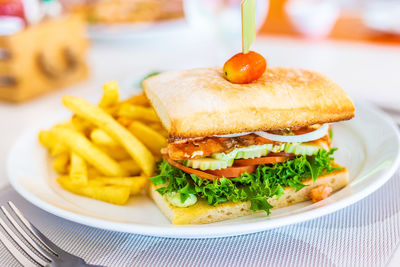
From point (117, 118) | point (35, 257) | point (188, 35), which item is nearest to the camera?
point (35, 257)

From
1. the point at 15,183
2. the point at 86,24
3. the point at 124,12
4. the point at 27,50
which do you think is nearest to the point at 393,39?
the point at 124,12

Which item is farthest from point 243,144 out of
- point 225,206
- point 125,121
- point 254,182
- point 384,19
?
point 384,19

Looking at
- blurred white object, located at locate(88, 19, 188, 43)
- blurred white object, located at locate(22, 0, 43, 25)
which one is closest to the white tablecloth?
blurred white object, located at locate(22, 0, 43, 25)

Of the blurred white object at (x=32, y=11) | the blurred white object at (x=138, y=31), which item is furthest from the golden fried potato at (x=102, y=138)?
the blurred white object at (x=138, y=31)

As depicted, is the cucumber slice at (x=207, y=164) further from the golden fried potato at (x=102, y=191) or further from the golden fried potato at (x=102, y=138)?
the golden fried potato at (x=102, y=138)

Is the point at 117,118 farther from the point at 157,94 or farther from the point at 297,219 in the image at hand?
the point at 297,219

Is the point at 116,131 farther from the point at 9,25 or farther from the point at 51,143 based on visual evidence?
the point at 9,25
